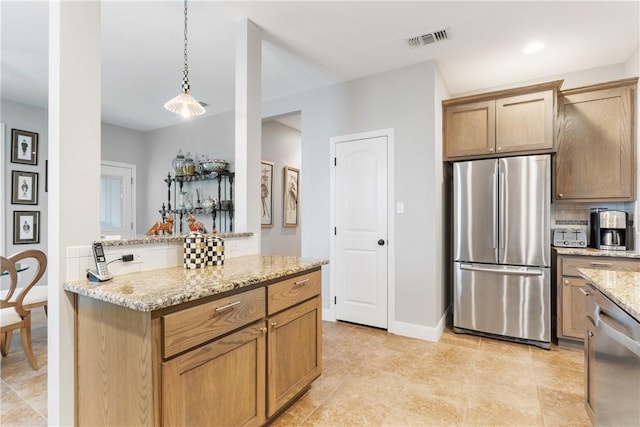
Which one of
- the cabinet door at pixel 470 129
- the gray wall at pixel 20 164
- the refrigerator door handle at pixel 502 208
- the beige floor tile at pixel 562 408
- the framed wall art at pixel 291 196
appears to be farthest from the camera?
the framed wall art at pixel 291 196

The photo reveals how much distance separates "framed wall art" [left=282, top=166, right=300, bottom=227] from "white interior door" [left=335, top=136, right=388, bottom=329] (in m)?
1.68

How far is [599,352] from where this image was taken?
155cm

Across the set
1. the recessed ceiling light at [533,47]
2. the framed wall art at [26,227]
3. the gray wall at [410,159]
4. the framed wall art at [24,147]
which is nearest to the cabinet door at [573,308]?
the gray wall at [410,159]

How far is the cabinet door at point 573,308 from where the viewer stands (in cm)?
275

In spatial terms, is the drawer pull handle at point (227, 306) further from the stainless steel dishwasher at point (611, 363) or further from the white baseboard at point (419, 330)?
the white baseboard at point (419, 330)

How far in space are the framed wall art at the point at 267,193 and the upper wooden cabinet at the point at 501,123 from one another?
8.37 ft

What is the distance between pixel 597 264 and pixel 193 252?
10.4 feet

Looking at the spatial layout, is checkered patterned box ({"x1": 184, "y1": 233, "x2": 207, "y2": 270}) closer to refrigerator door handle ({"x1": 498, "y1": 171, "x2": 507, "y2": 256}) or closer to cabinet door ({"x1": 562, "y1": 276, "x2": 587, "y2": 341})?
refrigerator door handle ({"x1": 498, "y1": 171, "x2": 507, "y2": 256})

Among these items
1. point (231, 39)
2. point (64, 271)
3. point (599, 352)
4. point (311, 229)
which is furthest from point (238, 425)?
point (231, 39)

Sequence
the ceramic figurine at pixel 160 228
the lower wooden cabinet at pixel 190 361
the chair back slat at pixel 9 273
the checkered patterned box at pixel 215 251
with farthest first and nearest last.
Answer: the chair back slat at pixel 9 273 → the ceramic figurine at pixel 160 228 → the checkered patterned box at pixel 215 251 → the lower wooden cabinet at pixel 190 361

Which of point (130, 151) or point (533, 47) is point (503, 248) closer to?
point (533, 47)

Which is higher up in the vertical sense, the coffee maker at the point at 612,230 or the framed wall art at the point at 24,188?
the framed wall art at the point at 24,188

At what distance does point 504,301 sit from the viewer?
2.98m

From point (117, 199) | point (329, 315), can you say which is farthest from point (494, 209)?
point (117, 199)
